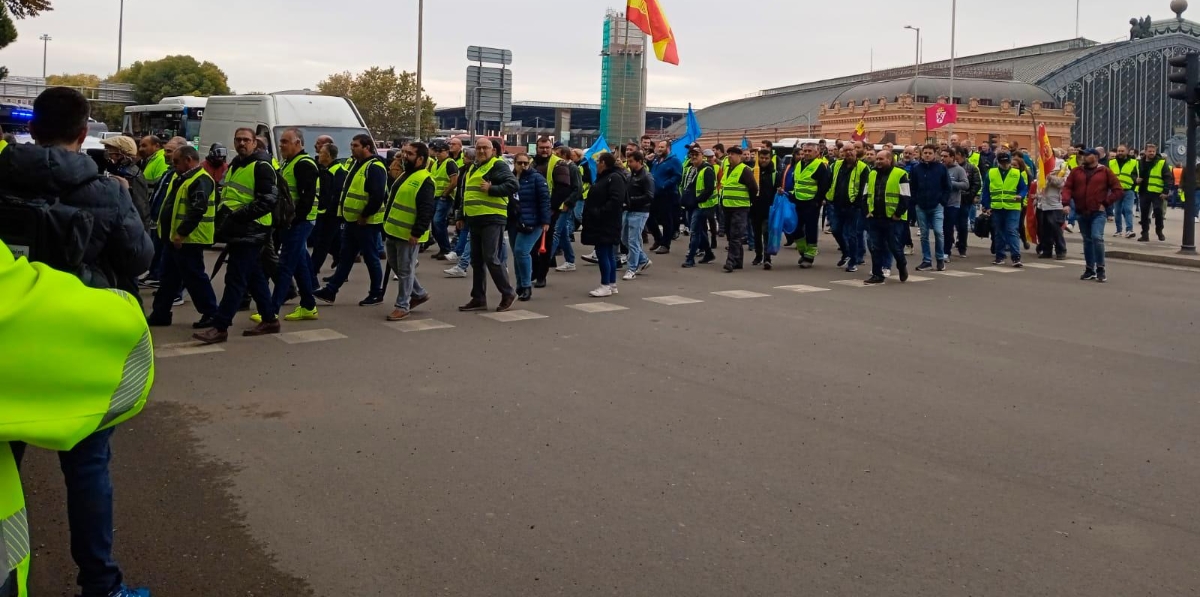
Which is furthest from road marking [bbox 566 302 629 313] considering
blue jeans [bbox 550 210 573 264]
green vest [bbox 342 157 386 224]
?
blue jeans [bbox 550 210 573 264]

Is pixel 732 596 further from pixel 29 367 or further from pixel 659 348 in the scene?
pixel 659 348

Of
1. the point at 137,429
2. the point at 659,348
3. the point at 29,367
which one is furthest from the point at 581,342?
the point at 29,367

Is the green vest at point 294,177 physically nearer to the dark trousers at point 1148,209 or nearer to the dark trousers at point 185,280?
the dark trousers at point 185,280

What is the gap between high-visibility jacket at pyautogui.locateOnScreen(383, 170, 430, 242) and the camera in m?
10.3

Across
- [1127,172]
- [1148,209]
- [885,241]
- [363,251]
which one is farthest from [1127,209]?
[363,251]

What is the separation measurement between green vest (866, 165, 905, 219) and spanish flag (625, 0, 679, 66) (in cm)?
1244

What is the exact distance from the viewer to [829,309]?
11.5 metres

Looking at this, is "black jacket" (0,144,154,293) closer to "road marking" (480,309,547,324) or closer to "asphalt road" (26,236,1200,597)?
"asphalt road" (26,236,1200,597)

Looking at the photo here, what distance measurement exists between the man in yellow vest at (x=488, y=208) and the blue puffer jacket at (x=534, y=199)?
0.56 metres

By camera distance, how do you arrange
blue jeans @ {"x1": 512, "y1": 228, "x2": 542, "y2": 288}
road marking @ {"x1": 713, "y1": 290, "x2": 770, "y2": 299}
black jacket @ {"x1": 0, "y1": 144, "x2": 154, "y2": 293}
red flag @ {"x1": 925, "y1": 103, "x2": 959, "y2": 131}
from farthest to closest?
1. red flag @ {"x1": 925, "y1": 103, "x2": 959, "y2": 131}
2. road marking @ {"x1": 713, "y1": 290, "x2": 770, "y2": 299}
3. blue jeans @ {"x1": 512, "y1": 228, "x2": 542, "y2": 288}
4. black jacket @ {"x1": 0, "y1": 144, "x2": 154, "y2": 293}

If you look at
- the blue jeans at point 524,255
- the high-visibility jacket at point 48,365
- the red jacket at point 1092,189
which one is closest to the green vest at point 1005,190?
the red jacket at point 1092,189

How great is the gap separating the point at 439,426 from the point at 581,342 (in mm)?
3067

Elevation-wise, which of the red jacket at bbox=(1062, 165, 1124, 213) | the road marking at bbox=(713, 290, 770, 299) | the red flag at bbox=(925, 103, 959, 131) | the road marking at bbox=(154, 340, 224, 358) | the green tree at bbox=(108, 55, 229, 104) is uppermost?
the green tree at bbox=(108, 55, 229, 104)

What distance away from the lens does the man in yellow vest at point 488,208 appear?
10.8 m
